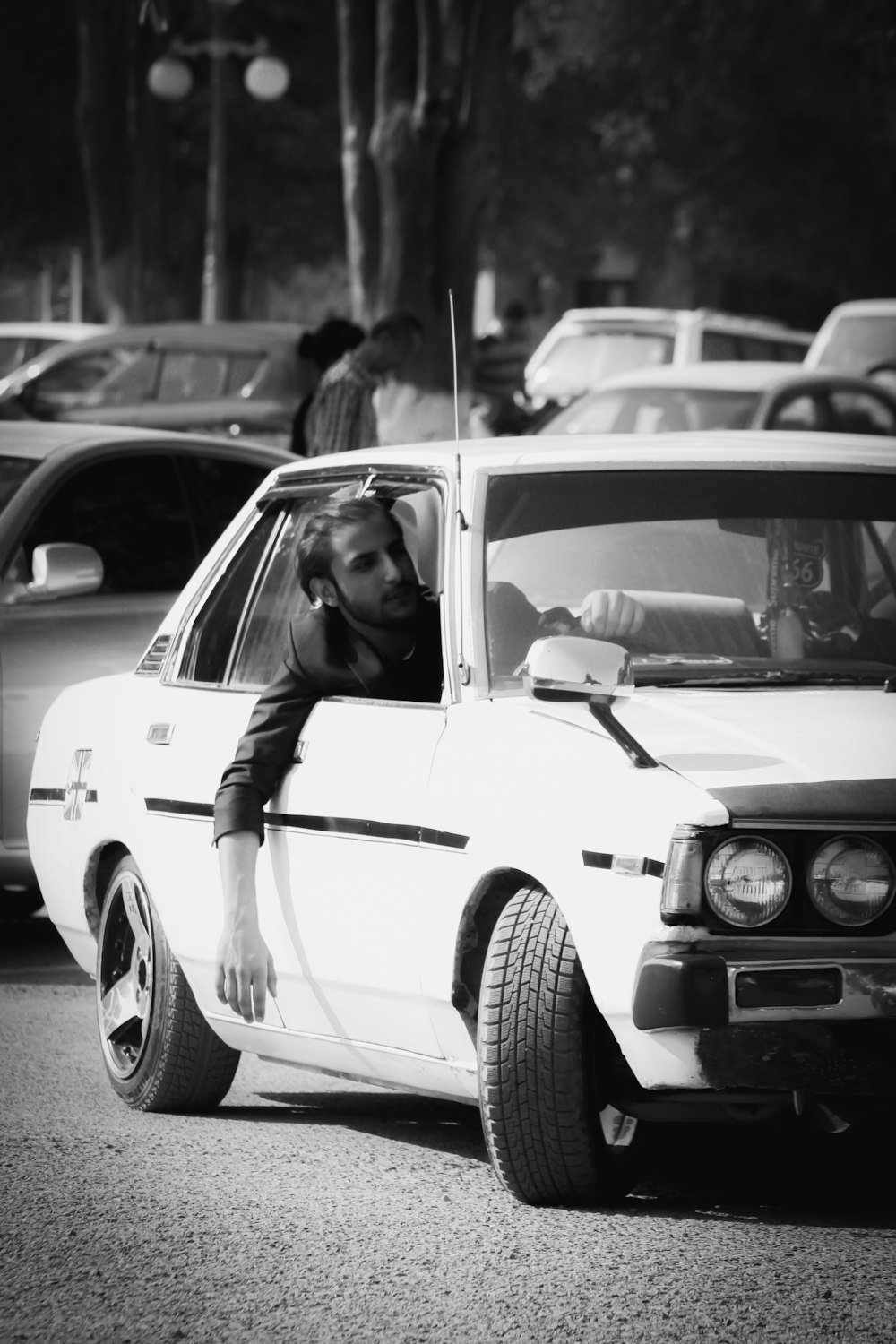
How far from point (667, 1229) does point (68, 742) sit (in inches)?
96.5

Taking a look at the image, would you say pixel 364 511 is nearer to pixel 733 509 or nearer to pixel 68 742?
pixel 733 509

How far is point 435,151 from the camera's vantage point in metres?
22.9

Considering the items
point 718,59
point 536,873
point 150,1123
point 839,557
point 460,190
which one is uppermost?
point 718,59

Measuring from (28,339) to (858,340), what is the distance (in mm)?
10062

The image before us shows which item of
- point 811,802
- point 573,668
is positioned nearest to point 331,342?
point 573,668

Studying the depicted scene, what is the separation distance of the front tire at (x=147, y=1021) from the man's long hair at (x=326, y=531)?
3.05ft

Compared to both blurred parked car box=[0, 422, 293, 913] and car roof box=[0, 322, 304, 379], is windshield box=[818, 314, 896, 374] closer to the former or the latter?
car roof box=[0, 322, 304, 379]

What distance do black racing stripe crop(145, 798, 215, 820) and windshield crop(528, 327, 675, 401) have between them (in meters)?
22.8

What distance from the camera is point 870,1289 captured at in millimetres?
4426

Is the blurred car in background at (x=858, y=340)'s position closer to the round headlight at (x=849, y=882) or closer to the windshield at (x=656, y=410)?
the windshield at (x=656, y=410)

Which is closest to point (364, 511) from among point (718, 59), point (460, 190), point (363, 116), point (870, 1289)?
point (870, 1289)

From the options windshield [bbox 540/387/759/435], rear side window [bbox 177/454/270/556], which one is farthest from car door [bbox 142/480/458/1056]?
windshield [bbox 540/387/759/435]

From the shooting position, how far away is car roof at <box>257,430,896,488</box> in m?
5.74

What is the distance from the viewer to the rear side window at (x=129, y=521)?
30.5 ft
